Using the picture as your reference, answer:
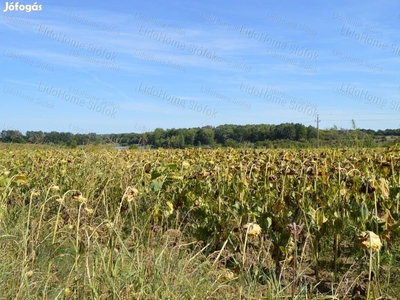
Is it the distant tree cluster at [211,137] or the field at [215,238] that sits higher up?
the distant tree cluster at [211,137]

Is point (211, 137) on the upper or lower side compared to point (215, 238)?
upper

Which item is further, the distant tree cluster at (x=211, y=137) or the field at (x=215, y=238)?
the distant tree cluster at (x=211, y=137)

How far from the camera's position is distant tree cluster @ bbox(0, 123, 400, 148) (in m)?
6.14

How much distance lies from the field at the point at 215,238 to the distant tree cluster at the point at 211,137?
6.12 feet

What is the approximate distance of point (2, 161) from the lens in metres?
5.45

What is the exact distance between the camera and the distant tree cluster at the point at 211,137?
242 inches

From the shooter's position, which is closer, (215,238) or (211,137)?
(215,238)

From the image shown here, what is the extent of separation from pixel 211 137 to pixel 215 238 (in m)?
8.60

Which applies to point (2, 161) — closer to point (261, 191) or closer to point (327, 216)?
point (261, 191)

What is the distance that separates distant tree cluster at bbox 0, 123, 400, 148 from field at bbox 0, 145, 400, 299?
73.5 inches

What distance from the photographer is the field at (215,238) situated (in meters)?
1.82

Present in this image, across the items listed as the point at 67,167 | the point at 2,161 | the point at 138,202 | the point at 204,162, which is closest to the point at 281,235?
the point at 138,202

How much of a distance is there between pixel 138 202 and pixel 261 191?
3.43 ft

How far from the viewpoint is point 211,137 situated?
1135 cm
